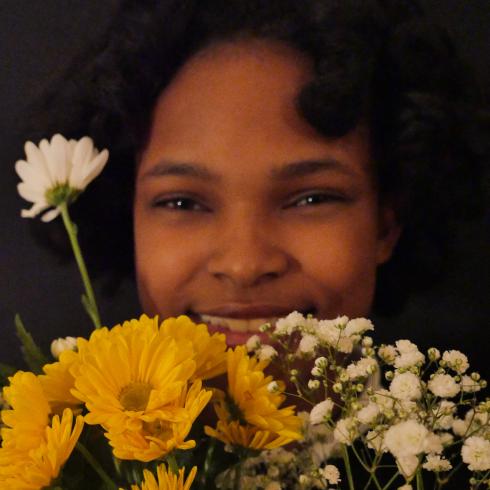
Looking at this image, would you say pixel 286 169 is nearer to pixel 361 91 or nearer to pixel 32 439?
pixel 361 91

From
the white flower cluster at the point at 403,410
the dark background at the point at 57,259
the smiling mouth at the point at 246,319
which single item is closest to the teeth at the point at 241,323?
the smiling mouth at the point at 246,319

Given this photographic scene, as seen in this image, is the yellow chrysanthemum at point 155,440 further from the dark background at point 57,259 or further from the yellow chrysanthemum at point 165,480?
the dark background at point 57,259

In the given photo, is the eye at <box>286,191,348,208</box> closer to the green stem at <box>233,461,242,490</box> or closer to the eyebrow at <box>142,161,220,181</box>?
the eyebrow at <box>142,161,220,181</box>

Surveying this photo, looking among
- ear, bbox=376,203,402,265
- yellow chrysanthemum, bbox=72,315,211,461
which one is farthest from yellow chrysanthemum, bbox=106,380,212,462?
ear, bbox=376,203,402,265

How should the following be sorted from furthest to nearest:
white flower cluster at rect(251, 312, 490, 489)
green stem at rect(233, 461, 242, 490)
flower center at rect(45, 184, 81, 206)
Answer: flower center at rect(45, 184, 81, 206) → green stem at rect(233, 461, 242, 490) → white flower cluster at rect(251, 312, 490, 489)

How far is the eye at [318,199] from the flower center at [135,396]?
332 mm

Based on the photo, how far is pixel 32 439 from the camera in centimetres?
50

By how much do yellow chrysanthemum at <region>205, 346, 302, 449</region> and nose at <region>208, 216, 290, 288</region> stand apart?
21 cm

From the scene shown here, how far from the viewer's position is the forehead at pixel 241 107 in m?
0.75

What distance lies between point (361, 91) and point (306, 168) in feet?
0.32

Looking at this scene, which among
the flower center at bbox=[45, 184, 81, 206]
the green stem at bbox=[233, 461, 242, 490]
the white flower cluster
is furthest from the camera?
the flower center at bbox=[45, 184, 81, 206]

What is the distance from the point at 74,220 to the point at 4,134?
126 mm

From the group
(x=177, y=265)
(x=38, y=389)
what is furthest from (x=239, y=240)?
(x=38, y=389)

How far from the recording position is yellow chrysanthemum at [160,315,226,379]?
526mm
